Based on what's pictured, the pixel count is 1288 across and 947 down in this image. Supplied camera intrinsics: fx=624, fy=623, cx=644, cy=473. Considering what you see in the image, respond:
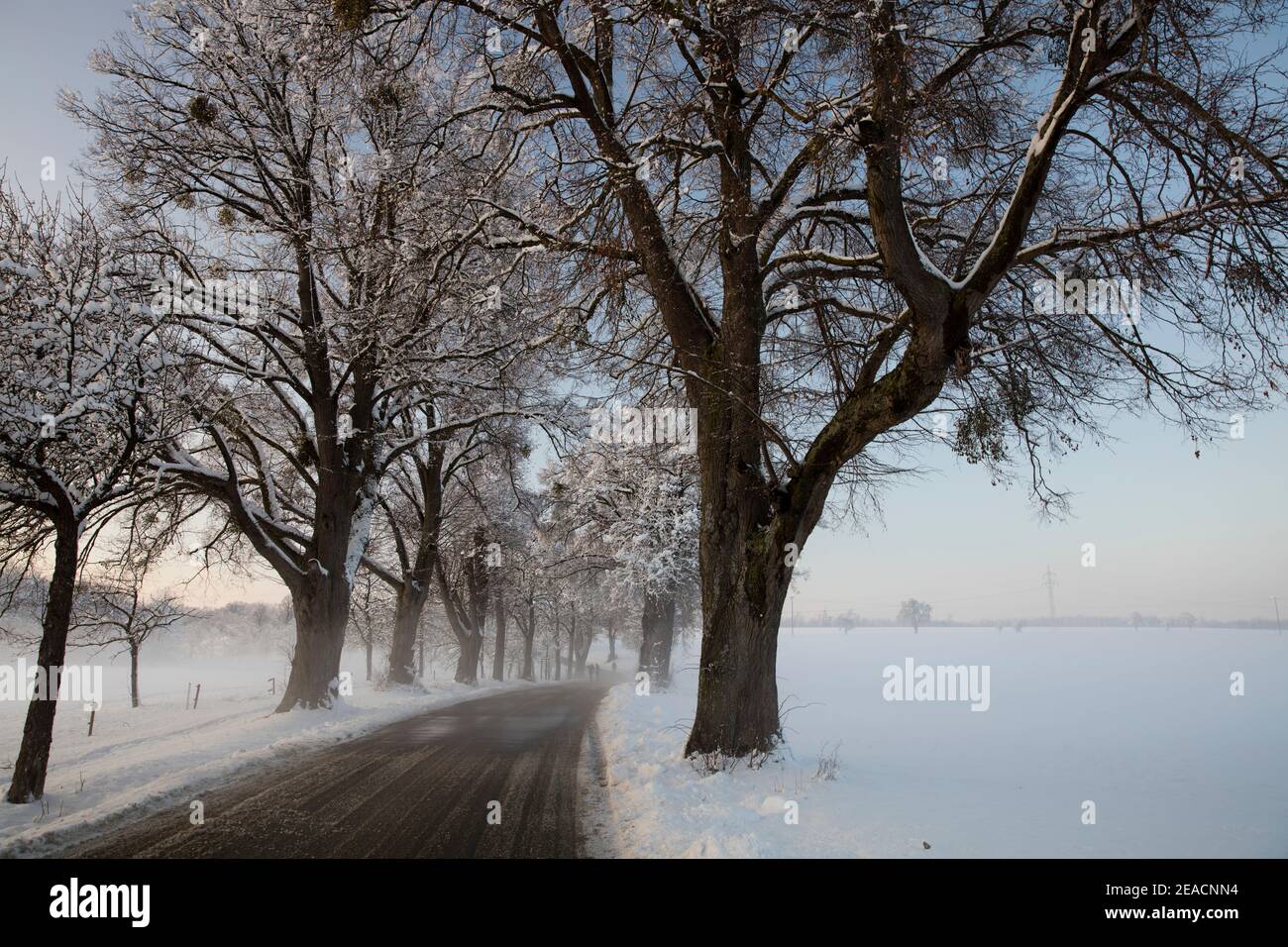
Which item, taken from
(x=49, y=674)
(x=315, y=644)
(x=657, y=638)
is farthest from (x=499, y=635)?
(x=49, y=674)

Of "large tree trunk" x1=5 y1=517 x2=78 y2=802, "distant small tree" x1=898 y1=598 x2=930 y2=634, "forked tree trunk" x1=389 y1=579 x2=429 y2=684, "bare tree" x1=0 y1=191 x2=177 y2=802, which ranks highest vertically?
"bare tree" x1=0 y1=191 x2=177 y2=802

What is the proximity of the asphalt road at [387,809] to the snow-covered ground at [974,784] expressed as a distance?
29.6 inches

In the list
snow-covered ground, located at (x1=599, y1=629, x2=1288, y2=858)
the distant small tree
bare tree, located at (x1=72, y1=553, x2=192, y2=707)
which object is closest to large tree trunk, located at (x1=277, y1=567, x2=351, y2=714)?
snow-covered ground, located at (x1=599, y1=629, x2=1288, y2=858)

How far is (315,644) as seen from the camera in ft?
43.2

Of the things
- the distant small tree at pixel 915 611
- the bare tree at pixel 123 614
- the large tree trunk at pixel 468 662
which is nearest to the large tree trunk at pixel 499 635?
the large tree trunk at pixel 468 662

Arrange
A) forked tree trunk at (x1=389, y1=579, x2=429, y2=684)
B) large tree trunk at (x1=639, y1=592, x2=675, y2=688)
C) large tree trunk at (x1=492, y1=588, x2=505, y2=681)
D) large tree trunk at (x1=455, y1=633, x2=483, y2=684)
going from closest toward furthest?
forked tree trunk at (x1=389, y1=579, x2=429, y2=684), large tree trunk at (x1=639, y1=592, x2=675, y2=688), large tree trunk at (x1=455, y1=633, x2=483, y2=684), large tree trunk at (x1=492, y1=588, x2=505, y2=681)

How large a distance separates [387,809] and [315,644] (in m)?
8.54

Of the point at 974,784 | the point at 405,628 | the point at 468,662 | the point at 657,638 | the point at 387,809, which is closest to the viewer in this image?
the point at 387,809

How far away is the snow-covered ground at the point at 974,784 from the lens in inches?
194

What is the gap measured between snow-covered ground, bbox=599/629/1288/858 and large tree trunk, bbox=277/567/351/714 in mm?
6013

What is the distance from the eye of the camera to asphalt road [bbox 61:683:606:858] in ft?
15.6

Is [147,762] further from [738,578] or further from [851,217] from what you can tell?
[851,217]

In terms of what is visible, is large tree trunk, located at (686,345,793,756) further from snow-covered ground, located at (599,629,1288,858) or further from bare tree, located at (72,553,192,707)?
bare tree, located at (72,553,192,707)
